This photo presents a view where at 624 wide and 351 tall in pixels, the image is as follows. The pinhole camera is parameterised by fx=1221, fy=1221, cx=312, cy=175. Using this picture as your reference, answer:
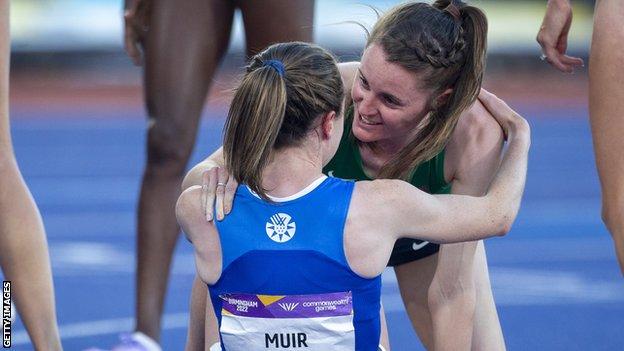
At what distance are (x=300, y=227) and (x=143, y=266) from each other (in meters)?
1.36

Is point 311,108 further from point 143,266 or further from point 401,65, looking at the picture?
point 143,266

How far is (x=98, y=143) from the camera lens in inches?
456

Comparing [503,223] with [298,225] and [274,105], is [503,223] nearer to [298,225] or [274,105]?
[298,225]

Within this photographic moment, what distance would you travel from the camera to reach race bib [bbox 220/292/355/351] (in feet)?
9.27

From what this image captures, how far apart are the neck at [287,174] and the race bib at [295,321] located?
25 cm

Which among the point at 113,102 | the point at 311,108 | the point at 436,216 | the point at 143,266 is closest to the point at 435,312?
the point at 436,216

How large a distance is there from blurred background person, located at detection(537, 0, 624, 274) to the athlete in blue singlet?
391 mm

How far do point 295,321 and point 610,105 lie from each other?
97cm

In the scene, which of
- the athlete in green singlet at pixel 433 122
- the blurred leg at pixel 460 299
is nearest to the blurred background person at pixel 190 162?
the athlete in green singlet at pixel 433 122

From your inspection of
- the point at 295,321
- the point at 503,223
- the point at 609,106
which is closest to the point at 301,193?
the point at 295,321

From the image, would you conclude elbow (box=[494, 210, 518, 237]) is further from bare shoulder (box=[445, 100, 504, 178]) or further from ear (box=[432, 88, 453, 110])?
ear (box=[432, 88, 453, 110])

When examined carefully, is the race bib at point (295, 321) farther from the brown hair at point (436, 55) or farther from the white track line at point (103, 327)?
the white track line at point (103, 327)

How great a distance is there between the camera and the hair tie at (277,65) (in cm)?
283

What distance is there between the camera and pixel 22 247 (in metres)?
3.28
